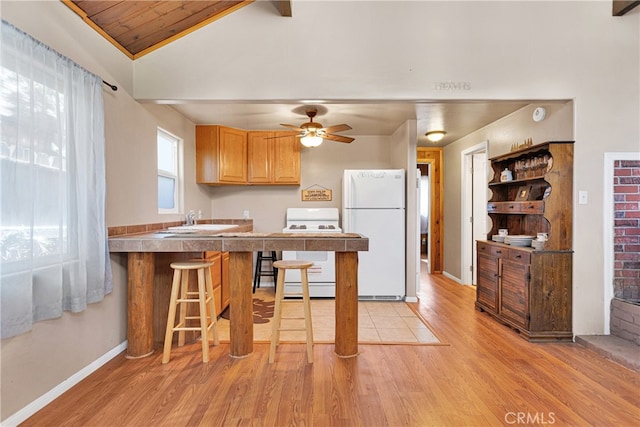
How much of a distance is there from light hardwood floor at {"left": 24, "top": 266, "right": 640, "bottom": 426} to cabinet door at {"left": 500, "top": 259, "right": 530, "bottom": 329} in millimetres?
271

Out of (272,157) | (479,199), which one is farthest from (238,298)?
(479,199)

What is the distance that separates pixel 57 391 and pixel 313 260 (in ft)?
7.27

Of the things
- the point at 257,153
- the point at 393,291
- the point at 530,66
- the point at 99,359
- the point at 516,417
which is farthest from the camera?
the point at 257,153

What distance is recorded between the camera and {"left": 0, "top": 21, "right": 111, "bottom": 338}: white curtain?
1.48 metres

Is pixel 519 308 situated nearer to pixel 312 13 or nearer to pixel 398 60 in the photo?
pixel 398 60

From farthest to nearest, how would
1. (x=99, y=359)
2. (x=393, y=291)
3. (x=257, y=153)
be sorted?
(x=257, y=153) → (x=393, y=291) → (x=99, y=359)

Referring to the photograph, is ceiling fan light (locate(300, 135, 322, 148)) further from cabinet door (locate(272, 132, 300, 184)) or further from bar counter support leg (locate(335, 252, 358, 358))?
bar counter support leg (locate(335, 252, 358, 358))

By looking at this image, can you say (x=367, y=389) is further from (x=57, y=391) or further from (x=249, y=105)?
(x=249, y=105)

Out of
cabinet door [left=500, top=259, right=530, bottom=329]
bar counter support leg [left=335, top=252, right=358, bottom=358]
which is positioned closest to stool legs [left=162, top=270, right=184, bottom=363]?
bar counter support leg [left=335, top=252, right=358, bottom=358]

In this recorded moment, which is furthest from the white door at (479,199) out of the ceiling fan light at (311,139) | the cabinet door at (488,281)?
the ceiling fan light at (311,139)

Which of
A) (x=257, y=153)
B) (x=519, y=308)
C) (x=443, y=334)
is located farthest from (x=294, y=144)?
(x=519, y=308)

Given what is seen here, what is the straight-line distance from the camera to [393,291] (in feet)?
12.7

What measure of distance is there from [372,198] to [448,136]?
1.70 m

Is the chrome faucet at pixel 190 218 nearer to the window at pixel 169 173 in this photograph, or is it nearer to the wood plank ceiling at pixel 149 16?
the window at pixel 169 173
